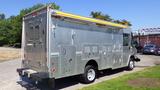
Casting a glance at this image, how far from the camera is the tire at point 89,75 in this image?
11.6 meters

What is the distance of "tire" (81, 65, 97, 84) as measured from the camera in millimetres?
11594

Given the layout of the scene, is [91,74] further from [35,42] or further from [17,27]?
[17,27]

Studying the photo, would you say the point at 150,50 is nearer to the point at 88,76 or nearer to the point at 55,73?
the point at 88,76

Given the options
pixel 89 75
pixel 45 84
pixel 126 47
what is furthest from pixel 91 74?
pixel 126 47

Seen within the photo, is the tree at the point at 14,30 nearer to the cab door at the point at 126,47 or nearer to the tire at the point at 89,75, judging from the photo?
the cab door at the point at 126,47

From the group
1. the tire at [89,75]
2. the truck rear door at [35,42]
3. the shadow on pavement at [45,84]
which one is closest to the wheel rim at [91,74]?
the tire at [89,75]

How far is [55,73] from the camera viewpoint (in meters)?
9.88

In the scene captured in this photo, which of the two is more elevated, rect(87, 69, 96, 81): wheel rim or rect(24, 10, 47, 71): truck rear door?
rect(24, 10, 47, 71): truck rear door

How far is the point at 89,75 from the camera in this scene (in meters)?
12.1

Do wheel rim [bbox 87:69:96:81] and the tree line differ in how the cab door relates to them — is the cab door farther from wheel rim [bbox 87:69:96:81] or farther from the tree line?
the tree line

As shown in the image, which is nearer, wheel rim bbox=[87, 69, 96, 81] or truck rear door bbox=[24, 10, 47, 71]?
truck rear door bbox=[24, 10, 47, 71]

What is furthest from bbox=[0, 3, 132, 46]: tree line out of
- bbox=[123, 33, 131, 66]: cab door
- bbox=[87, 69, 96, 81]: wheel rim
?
bbox=[87, 69, 96, 81]: wheel rim

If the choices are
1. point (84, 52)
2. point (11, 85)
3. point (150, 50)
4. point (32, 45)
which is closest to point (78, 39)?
Answer: point (84, 52)

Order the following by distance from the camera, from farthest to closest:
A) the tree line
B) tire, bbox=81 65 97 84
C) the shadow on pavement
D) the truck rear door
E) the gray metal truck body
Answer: the tree line → tire, bbox=81 65 97 84 → the shadow on pavement → the truck rear door → the gray metal truck body
